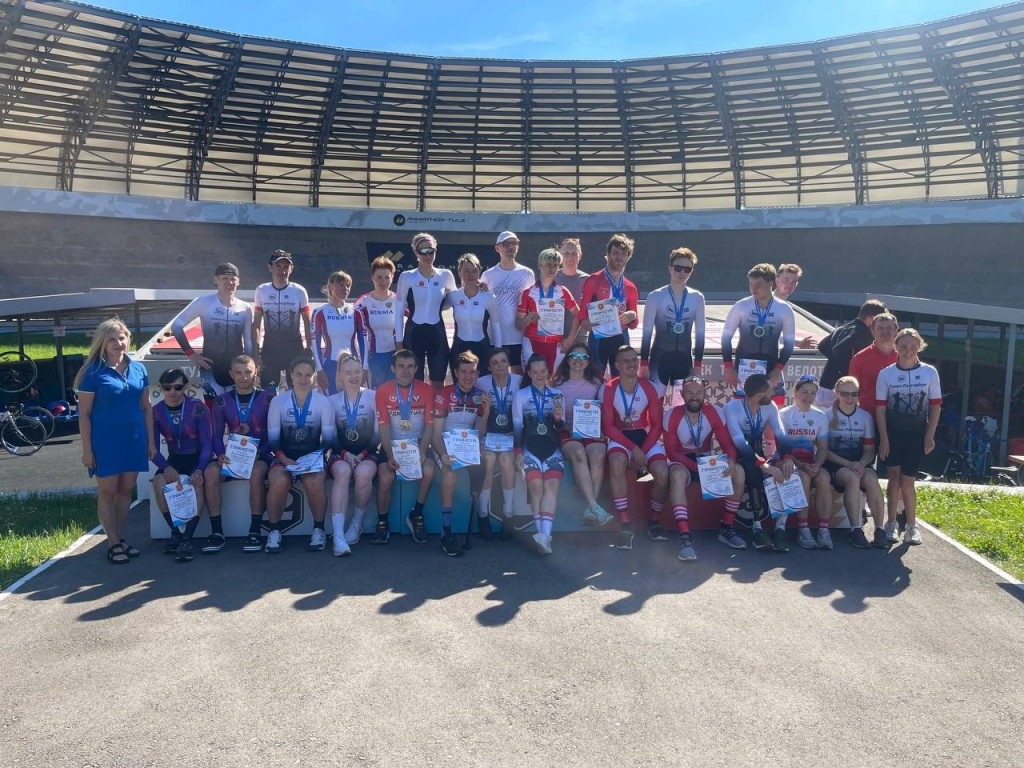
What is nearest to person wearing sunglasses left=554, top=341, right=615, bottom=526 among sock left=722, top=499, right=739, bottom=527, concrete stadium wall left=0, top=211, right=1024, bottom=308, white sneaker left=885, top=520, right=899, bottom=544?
sock left=722, top=499, right=739, bottom=527

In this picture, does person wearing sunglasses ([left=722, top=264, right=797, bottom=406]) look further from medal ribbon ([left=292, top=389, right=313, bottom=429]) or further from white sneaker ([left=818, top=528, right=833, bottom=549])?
medal ribbon ([left=292, top=389, right=313, bottom=429])

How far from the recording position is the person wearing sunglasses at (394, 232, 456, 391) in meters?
6.93

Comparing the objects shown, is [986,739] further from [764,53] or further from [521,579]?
[764,53]

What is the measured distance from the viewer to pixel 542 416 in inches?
247

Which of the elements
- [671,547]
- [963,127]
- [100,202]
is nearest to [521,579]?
[671,547]

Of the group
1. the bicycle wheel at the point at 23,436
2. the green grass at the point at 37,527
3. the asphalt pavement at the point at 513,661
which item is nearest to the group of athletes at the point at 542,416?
the asphalt pavement at the point at 513,661

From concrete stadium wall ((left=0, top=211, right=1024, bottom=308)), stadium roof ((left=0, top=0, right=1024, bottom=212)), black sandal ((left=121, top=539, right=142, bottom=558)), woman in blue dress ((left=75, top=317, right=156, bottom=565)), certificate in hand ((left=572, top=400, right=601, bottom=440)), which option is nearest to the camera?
woman in blue dress ((left=75, top=317, right=156, bottom=565))

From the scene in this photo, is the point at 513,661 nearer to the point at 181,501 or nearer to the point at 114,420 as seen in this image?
the point at 181,501

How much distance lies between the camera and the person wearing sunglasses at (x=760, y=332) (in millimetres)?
6723

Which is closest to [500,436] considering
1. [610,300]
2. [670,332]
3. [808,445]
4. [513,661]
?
[610,300]

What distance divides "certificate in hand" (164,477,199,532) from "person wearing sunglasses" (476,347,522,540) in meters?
2.39

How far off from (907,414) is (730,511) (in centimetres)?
175

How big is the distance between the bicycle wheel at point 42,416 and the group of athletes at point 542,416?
750 centimetres

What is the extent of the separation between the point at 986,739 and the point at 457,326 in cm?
502
